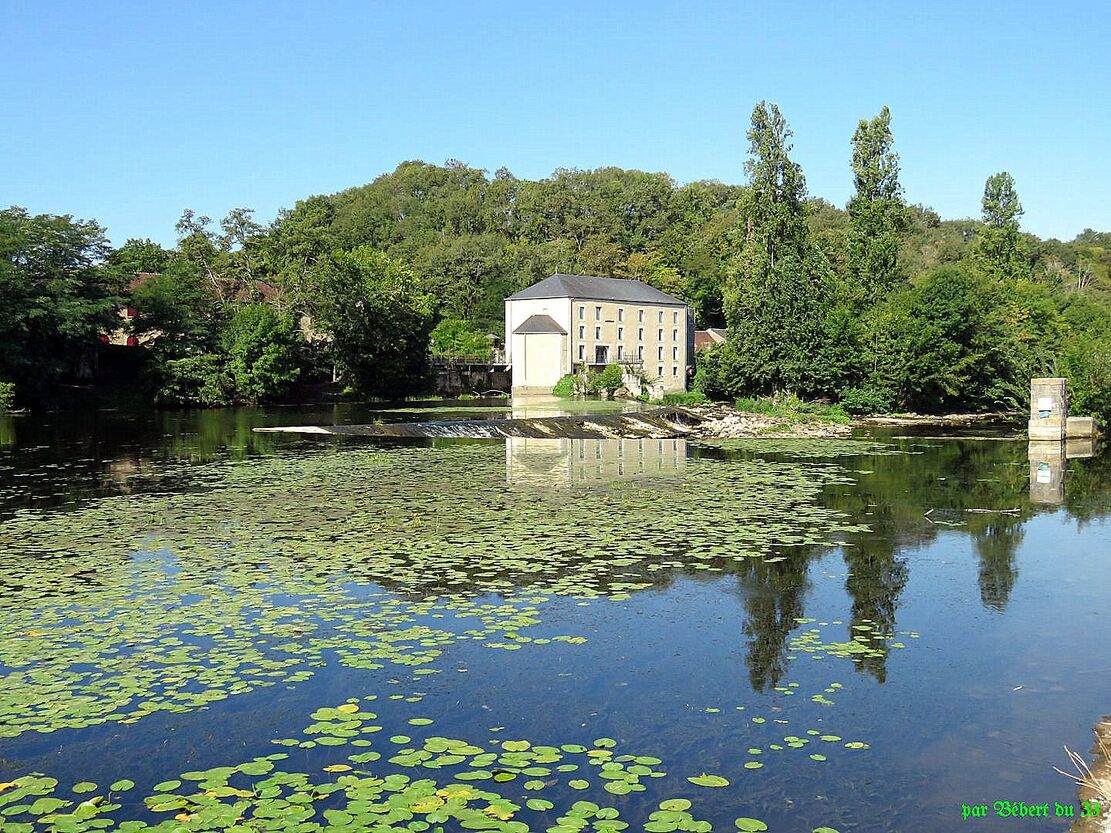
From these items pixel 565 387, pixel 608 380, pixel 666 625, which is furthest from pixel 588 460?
pixel 565 387

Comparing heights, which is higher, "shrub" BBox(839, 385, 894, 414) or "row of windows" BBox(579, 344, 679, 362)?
"row of windows" BBox(579, 344, 679, 362)

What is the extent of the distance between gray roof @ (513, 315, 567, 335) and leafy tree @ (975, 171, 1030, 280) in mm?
31512

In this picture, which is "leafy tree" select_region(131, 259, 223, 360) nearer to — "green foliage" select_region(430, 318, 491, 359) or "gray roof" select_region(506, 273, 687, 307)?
"green foliage" select_region(430, 318, 491, 359)

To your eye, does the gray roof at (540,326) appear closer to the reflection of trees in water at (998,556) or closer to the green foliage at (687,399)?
the green foliage at (687,399)

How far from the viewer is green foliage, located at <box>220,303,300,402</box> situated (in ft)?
193

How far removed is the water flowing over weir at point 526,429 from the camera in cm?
3612

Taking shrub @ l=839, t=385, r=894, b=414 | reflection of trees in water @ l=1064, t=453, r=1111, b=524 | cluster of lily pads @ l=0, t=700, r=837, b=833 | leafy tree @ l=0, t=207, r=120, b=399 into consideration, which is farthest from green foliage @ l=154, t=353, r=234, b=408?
cluster of lily pads @ l=0, t=700, r=837, b=833

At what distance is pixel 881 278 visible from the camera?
57.2 meters

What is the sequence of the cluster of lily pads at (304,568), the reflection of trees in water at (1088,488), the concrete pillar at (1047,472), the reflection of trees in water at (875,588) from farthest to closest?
the concrete pillar at (1047,472) < the reflection of trees in water at (1088,488) < the reflection of trees in water at (875,588) < the cluster of lily pads at (304,568)

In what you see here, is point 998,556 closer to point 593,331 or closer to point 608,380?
point 608,380

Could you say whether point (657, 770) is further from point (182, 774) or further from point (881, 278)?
point (881, 278)

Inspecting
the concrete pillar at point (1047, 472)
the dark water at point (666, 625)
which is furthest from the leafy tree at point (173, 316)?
the concrete pillar at point (1047, 472)

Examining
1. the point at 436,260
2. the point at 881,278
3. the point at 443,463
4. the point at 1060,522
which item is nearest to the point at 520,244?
the point at 436,260

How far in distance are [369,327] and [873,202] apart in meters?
33.7
